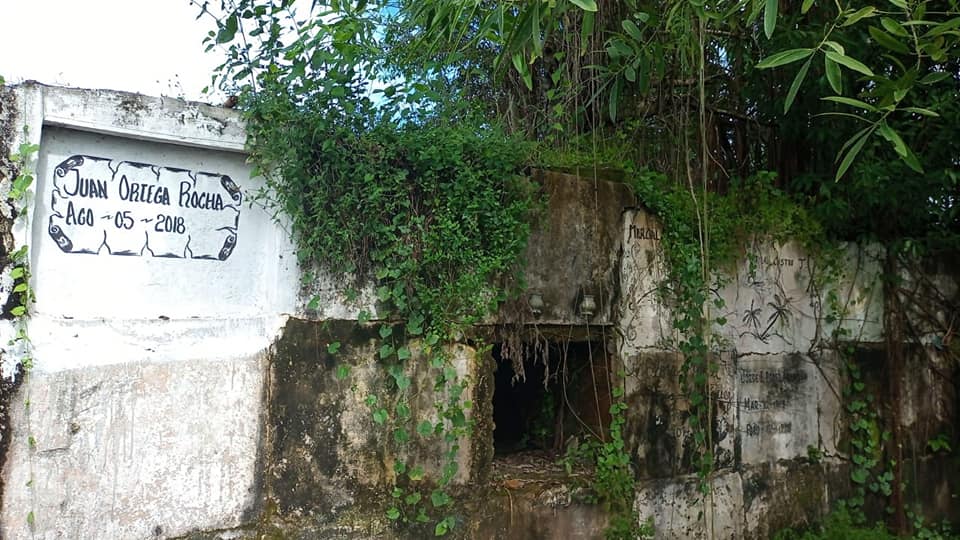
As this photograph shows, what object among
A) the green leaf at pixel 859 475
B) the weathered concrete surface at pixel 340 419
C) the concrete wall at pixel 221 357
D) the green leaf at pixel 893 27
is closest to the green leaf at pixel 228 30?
the concrete wall at pixel 221 357

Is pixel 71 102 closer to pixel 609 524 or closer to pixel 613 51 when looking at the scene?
pixel 613 51

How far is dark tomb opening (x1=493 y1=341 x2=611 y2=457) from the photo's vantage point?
4781mm

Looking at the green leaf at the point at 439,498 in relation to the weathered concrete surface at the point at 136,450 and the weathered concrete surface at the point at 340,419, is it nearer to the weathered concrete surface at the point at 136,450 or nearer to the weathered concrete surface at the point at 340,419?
the weathered concrete surface at the point at 340,419

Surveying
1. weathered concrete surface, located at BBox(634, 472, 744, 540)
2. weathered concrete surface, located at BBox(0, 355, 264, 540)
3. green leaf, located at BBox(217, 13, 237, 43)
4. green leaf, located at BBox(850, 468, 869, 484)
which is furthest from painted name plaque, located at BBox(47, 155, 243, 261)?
green leaf, located at BBox(850, 468, 869, 484)

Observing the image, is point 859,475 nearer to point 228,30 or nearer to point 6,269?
point 228,30

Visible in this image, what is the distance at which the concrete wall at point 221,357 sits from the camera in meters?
3.24

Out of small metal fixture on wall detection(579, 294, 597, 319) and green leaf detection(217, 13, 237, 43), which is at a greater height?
green leaf detection(217, 13, 237, 43)

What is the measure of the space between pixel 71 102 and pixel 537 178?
7.54ft

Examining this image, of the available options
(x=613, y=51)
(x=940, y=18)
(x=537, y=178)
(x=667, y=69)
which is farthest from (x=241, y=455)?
(x=940, y=18)

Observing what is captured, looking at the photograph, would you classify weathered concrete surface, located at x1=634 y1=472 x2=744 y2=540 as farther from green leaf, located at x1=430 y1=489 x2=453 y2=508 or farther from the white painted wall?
the white painted wall

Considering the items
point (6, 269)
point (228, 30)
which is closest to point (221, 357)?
point (6, 269)

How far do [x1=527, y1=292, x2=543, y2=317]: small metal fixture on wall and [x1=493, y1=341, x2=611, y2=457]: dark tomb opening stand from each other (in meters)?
0.18

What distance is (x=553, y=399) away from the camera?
5.23 m

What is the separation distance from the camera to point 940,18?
516cm
